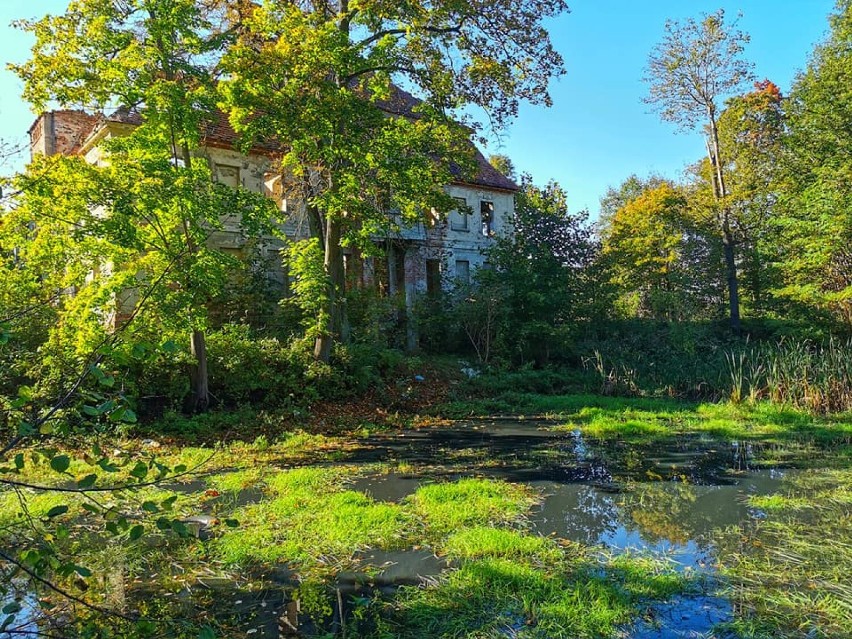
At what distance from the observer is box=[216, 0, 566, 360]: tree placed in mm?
10250

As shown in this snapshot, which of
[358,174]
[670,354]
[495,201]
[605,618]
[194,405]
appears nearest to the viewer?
[605,618]

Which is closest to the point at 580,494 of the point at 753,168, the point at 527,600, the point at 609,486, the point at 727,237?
the point at 609,486

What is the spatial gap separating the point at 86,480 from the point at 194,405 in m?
9.29

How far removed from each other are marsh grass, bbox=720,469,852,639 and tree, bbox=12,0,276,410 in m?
7.93

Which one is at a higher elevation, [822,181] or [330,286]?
[822,181]

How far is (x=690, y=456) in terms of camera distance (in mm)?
7742

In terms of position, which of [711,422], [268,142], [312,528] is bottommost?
[711,422]

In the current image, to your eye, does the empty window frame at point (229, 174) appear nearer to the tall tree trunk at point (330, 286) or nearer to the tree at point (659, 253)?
the tall tree trunk at point (330, 286)

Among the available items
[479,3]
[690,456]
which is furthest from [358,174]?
[690,456]

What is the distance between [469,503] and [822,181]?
1776 cm

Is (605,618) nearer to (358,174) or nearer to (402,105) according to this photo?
(358,174)

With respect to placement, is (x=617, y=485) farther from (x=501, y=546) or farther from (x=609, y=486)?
(x=501, y=546)

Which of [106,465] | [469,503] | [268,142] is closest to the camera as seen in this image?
[106,465]

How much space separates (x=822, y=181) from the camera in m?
16.9
